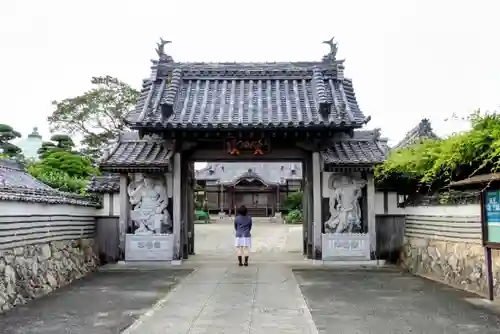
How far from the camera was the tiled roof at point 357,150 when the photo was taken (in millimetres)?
13898

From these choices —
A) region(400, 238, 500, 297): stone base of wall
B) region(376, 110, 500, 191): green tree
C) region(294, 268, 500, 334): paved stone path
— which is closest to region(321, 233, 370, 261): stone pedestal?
region(400, 238, 500, 297): stone base of wall

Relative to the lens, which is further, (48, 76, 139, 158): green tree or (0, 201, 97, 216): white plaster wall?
(48, 76, 139, 158): green tree

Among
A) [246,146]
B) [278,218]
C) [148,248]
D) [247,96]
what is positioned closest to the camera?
[148,248]

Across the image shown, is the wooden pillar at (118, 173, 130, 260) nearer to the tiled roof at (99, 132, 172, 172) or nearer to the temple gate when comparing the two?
the temple gate

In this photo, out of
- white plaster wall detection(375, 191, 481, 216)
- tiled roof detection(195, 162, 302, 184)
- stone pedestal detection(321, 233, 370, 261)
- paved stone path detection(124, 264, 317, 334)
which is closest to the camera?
paved stone path detection(124, 264, 317, 334)

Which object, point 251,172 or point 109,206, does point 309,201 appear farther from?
point 251,172

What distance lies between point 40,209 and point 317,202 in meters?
7.04

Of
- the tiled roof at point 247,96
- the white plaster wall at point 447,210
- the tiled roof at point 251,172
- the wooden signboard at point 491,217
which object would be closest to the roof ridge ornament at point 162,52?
the tiled roof at point 247,96

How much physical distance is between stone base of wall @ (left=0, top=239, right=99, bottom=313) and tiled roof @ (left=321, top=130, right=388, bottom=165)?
643 centimetres

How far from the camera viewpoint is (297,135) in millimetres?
14320

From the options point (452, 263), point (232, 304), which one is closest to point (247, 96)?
point (452, 263)

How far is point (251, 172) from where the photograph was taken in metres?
47.0

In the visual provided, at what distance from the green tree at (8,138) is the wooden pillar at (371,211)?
23786 millimetres

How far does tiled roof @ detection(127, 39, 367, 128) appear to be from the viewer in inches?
550
